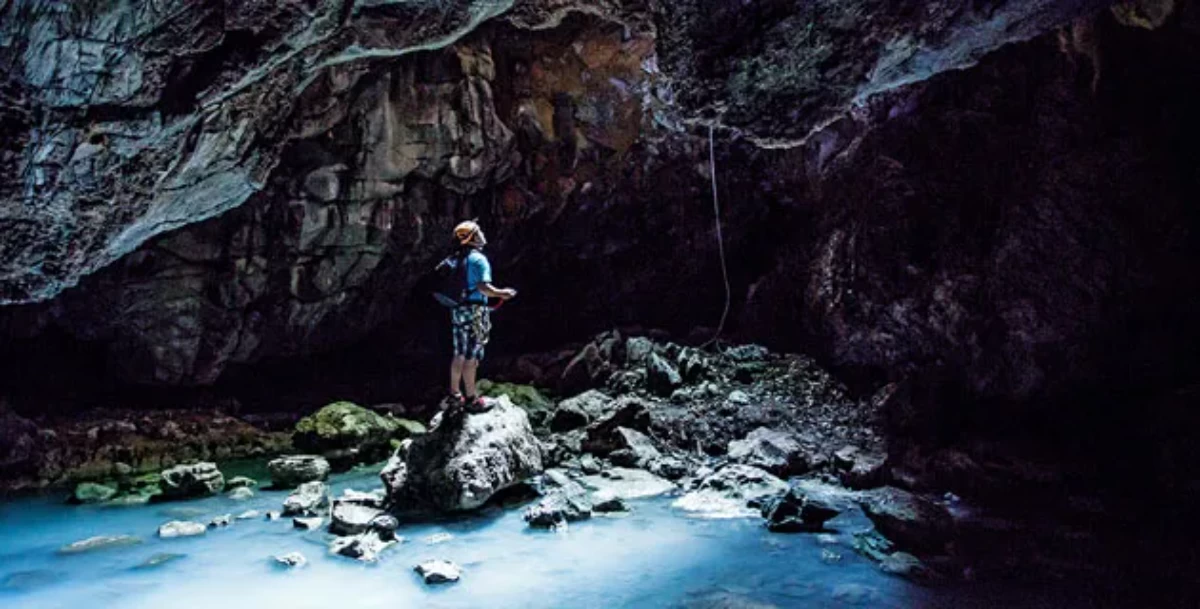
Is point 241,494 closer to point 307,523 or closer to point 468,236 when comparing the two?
point 307,523

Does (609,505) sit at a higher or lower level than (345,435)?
lower

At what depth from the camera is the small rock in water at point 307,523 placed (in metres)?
7.01

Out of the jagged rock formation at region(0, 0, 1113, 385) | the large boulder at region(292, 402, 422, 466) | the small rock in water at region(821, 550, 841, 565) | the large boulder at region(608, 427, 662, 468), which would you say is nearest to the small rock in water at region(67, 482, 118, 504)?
the large boulder at region(292, 402, 422, 466)

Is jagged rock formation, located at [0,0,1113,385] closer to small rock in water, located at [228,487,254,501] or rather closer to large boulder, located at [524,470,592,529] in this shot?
small rock in water, located at [228,487,254,501]

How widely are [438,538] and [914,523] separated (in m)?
3.99

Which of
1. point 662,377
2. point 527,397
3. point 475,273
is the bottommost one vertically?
point 527,397

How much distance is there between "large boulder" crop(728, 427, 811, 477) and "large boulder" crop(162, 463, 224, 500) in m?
6.06

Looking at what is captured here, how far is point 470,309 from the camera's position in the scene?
7242mm

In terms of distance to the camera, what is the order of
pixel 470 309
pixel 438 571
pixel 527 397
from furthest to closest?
pixel 527 397, pixel 470 309, pixel 438 571

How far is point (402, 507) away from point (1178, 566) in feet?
20.9

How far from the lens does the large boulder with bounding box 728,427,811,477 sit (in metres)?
8.24

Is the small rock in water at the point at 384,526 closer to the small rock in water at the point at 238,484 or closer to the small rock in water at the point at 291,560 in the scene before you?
the small rock in water at the point at 291,560

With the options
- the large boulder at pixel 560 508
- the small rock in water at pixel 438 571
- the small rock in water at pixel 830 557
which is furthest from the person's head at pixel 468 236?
the small rock in water at pixel 830 557

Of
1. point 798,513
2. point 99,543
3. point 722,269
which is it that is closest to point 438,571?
point 798,513
